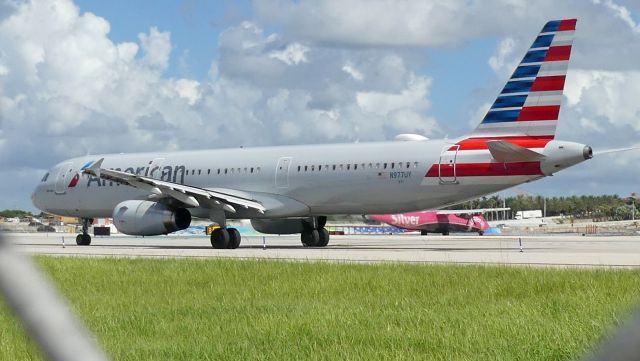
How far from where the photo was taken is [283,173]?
36.8 meters

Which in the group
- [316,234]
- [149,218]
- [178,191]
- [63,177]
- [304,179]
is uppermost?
[63,177]

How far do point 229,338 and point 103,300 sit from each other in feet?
16.3

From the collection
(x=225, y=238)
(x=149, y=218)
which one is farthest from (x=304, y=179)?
(x=149, y=218)

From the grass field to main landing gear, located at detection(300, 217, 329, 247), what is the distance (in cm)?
1914

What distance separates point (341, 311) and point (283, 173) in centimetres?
2520

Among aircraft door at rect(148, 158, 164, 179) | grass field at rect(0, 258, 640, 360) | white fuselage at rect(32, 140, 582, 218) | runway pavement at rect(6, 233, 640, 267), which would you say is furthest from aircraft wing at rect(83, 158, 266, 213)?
grass field at rect(0, 258, 640, 360)

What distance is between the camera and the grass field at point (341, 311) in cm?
855

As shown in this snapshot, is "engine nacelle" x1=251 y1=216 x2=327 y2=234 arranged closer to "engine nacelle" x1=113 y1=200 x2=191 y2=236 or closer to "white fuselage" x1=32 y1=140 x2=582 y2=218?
"white fuselage" x1=32 y1=140 x2=582 y2=218

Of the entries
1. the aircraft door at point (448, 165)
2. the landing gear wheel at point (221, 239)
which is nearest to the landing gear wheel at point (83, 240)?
the landing gear wheel at point (221, 239)

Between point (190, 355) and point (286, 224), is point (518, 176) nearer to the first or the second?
point (286, 224)

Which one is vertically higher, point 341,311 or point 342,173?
point 342,173

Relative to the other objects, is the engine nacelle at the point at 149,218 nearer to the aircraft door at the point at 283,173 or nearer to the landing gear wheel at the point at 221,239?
the landing gear wheel at the point at 221,239

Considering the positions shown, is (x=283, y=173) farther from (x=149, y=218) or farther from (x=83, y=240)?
(x=83, y=240)

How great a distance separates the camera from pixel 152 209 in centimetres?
3469
